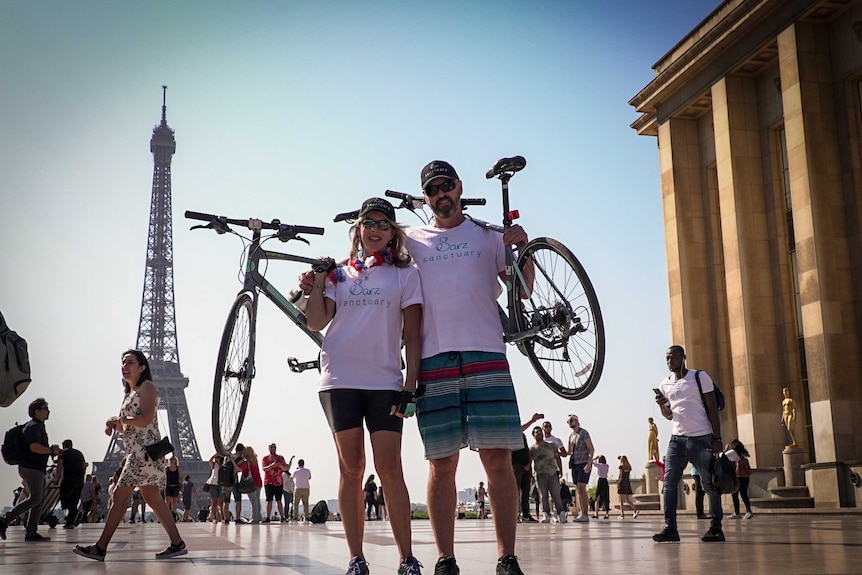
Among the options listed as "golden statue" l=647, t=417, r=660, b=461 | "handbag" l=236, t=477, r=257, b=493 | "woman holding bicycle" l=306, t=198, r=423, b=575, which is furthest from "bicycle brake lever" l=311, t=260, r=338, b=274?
"golden statue" l=647, t=417, r=660, b=461

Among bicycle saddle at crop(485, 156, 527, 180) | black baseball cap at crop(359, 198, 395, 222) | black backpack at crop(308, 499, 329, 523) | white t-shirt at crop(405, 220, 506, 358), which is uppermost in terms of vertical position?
bicycle saddle at crop(485, 156, 527, 180)

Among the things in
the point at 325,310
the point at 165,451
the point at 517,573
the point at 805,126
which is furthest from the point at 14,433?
the point at 805,126

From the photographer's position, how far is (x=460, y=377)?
5.34m

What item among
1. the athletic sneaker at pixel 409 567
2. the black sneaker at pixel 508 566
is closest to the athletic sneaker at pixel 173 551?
the athletic sneaker at pixel 409 567

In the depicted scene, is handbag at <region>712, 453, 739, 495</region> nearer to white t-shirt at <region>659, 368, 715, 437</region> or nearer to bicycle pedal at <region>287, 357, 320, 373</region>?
white t-shirt at <region>659, 368, 715, 437</region>

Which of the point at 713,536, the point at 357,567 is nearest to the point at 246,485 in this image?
the point at 713,536

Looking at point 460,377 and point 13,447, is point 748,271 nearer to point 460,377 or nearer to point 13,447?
point 13,447

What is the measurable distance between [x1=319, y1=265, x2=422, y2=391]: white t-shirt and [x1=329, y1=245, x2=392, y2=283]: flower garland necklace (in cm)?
2

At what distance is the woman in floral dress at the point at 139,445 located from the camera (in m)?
8.46

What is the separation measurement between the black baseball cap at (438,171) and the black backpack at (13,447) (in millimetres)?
9451

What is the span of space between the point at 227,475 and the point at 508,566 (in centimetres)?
1744

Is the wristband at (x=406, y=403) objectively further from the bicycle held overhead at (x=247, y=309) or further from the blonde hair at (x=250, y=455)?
the blonde hair at (x=250, y=455)

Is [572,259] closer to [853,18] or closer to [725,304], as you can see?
[853,18]

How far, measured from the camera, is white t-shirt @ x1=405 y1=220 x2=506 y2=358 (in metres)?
5.40
